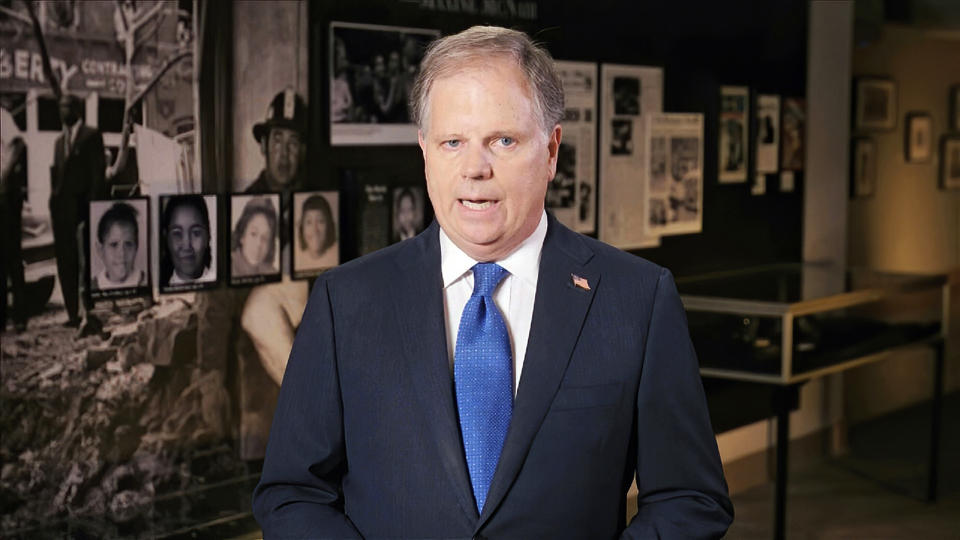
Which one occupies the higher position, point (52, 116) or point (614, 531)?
point (52, 116)

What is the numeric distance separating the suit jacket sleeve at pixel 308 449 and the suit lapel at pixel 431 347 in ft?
0.36

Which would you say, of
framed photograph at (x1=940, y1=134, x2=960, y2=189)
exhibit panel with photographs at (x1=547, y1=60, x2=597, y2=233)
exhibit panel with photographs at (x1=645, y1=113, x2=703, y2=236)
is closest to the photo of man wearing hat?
exhibit panel with photographs at (x1=547, y1=60, x2=597, y2=233)

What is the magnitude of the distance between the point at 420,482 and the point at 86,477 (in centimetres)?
216

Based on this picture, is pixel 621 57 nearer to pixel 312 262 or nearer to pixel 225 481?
pixel 312 262

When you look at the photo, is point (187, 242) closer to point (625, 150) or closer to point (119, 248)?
point (119, 248)

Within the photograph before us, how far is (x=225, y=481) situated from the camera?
4.10 m

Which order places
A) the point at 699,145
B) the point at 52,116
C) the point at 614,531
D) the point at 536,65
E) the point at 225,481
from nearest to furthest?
1. the point at 536,65
2. the point at 614,531
3. the point at 52,116
4. the point at 225,481
5. the point at 699,145

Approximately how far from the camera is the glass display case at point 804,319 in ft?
16.7

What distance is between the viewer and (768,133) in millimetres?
6520

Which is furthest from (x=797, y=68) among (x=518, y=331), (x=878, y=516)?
(x=518, y=331)

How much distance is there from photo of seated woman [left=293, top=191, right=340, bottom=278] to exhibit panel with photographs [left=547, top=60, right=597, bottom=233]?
1.10m

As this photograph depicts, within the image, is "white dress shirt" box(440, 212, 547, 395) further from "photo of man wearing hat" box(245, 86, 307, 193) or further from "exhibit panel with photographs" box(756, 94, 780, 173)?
"exhibit panel with photographs" box(756, 94, 780, 173)

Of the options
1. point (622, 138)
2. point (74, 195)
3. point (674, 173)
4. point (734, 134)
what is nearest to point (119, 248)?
point (74, 195)

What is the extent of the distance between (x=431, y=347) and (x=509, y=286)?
6.2 inches
